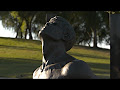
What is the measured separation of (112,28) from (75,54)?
11.2 meters

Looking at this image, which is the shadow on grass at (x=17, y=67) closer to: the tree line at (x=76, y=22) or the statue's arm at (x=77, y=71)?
the statue's arm at (x=77, y=71)

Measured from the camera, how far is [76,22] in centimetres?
2862

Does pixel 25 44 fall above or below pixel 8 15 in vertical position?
below

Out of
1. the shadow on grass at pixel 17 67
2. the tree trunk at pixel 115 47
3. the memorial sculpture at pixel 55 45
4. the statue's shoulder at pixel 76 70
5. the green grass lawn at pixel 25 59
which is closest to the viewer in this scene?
the statue's shoulder at pixel 76 70

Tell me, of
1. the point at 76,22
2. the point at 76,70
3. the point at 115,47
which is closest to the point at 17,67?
the point at 115,47

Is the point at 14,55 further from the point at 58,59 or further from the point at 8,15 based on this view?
the point at 58,59

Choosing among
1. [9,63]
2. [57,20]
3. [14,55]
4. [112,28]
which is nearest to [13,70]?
[9,63]

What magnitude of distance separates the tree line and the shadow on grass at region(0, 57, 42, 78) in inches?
412

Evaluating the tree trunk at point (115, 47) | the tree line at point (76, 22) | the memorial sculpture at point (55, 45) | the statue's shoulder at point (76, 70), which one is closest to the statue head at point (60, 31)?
the memorial sculpture at point (55, 45)

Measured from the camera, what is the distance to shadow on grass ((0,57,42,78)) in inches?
491

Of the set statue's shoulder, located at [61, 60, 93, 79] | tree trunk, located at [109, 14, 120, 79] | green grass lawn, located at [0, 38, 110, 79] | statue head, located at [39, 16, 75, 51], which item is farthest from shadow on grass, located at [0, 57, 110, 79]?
statue's shoulder, located at [61, 60, 93, 79]

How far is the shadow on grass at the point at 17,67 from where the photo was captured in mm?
Result: 12461
